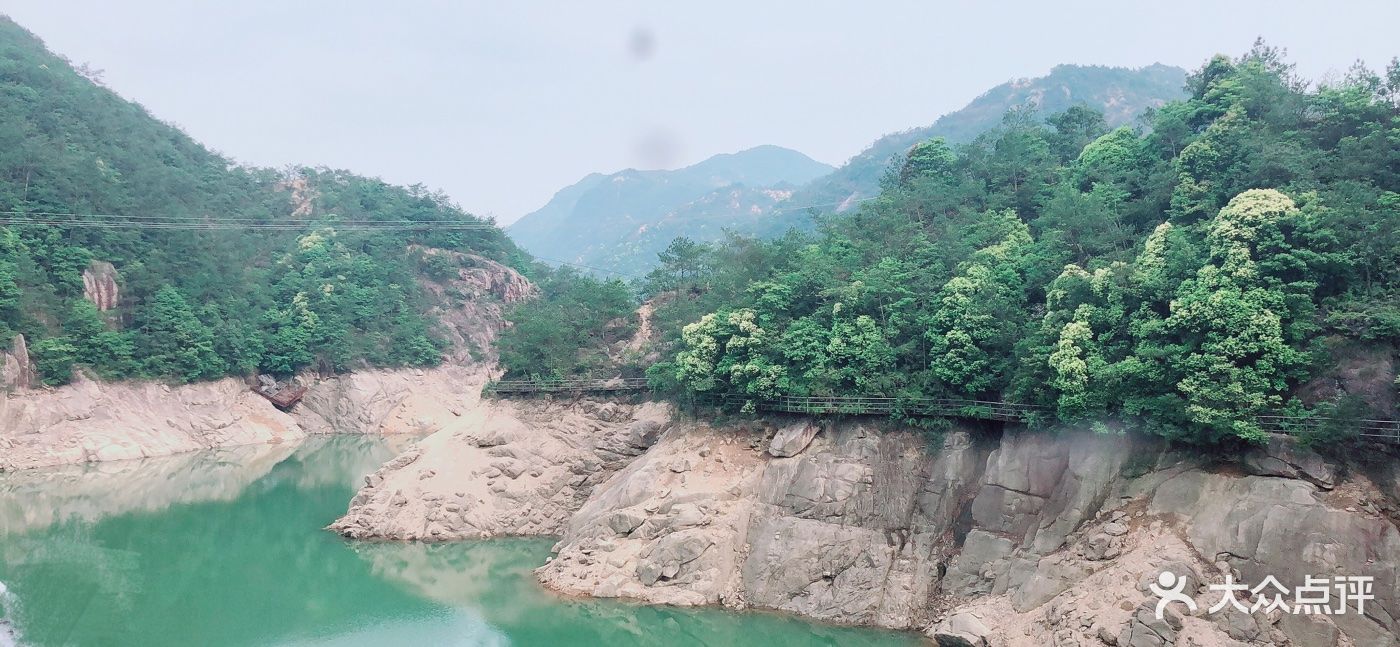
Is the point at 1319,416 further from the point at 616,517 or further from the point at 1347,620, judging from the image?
the point at 616,517

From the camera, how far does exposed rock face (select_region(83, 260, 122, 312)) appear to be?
4516 cm

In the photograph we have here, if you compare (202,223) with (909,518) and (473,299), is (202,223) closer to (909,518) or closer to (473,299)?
(473,299)

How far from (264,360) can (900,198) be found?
40.5 metres

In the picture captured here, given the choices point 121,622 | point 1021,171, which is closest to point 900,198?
point 1021,171

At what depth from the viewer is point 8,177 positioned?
4534 cm

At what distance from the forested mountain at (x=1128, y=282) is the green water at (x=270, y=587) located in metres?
6.50

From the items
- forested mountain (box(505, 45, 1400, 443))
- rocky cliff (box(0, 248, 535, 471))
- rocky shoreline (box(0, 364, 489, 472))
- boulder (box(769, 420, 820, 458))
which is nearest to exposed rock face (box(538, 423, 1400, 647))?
boulder (box(769, 420, 820, 458))

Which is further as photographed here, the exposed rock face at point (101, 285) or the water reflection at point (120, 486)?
the exposed rock face at point (101, 285)

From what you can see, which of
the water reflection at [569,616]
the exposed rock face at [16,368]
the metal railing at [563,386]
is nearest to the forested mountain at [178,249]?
the exposed rock face at [16,368]

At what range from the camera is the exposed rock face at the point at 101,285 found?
45.2 meters

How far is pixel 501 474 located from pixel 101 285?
32.7 m

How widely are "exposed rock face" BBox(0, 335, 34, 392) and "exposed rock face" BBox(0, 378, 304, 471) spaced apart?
52 cm

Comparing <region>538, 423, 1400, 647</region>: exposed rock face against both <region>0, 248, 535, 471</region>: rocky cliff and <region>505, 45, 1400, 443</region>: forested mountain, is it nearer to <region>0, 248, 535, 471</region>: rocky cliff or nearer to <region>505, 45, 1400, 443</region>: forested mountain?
<region>505, 45, 1400, 443</region>: forested mountain

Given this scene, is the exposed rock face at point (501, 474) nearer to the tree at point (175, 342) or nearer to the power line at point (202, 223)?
the tree at point (175, 342)
